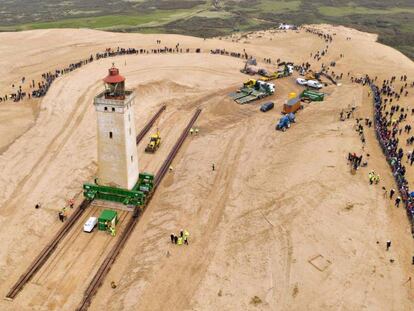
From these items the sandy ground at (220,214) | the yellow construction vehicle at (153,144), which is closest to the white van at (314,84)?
the sandy ground at (220,214)

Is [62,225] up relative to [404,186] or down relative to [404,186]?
down

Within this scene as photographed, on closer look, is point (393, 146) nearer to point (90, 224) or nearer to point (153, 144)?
point (153, 144)

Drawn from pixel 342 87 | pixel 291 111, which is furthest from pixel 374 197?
pixel 342 87

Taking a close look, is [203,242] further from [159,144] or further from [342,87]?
[342,87]

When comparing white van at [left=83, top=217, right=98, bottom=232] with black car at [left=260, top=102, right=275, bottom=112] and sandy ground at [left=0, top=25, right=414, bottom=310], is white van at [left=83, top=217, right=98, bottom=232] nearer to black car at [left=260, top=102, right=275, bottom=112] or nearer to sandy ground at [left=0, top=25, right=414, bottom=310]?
sandy ground at [left=0, top=25, right=414, bottom=310]

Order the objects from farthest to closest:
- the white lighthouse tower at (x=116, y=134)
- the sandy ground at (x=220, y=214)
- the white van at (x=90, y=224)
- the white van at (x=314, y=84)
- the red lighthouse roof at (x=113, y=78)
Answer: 1. the white van at (x=314, y=84)
2. the white lighthouse tower at (x=116, y=134)
3. the white van at (x=90, y=224)
4. the red lighthouse roof at (x=113, y=78)
5. the sandy ground at (x=220, y=214)

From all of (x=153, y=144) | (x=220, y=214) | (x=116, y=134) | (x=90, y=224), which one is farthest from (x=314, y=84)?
(x=90, y=224)

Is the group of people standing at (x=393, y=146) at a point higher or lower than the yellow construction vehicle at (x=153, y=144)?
higher

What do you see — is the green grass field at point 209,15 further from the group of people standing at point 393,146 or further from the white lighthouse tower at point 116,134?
the white lighthouse tower at point 116,134
